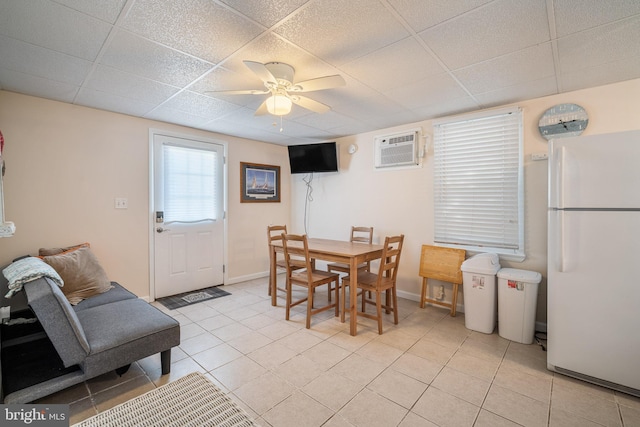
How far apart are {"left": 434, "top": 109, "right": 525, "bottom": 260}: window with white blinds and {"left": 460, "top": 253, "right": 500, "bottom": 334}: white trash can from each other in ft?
1.16

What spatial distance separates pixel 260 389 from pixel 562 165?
266cm

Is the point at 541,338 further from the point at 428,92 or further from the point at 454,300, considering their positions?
the point at 428,92

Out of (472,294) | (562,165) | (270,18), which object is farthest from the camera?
(472,294)

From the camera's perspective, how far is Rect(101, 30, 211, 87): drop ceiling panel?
6.09ft

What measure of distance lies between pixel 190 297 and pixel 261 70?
3106mm

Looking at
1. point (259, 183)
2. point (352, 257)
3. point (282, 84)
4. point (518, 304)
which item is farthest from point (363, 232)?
point (282, 84)

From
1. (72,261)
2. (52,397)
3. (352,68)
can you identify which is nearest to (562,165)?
(352,68)

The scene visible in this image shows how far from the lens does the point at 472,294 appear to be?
9.24 ft

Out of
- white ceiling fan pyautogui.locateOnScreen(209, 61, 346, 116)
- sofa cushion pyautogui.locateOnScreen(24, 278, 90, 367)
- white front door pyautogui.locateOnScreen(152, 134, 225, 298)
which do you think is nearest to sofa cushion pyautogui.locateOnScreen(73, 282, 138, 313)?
sofa cushion pyautogui.locateOnScreen(24, 278, 90, 367)

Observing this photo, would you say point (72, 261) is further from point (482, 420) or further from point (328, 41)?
point (482, 420)

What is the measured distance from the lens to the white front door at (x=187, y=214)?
366cm

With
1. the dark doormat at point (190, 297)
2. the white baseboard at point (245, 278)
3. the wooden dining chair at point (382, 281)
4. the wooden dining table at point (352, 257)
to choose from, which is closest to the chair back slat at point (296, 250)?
the wooden dining table at point (352, 257)

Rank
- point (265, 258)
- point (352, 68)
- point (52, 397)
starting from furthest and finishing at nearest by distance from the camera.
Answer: point (265, 258) < point (352, 68) < point (52, 397)

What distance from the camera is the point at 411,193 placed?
3703 millimetres
